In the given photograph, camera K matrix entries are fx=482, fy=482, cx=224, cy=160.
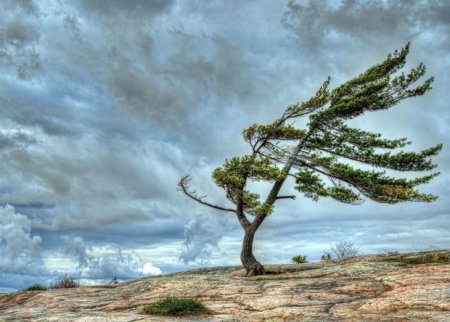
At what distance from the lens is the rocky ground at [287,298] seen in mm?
13469

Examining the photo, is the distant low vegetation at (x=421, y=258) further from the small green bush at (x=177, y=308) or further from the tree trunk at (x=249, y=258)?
the small green bush at (x=177, y=308)

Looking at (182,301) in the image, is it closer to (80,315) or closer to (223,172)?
(80,315)

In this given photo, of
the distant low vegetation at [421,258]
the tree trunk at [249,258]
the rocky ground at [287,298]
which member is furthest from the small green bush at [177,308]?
the distant low vegetation at [421,258]

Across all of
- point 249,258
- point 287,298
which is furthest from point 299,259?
point 287,298

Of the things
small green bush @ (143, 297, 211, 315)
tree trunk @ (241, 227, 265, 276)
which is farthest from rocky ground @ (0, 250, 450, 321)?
tree trunk @ (241, 227, 265, 276)

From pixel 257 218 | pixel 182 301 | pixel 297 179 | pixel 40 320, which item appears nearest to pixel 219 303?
pixel 182 301

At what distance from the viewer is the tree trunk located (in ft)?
87.9

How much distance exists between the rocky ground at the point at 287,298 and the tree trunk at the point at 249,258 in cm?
411

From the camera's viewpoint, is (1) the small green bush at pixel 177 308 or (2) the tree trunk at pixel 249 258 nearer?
(1) the small green bush at pixel 177 308

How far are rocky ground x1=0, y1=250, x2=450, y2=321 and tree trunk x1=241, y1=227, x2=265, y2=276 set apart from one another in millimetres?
4111

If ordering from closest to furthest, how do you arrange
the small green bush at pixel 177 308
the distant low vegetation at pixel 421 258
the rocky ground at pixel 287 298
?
1. the rocky ground at pixel 287 298
2. the small green bush at pixel 177 308
3. the distant low vegetation at pixel 421 258

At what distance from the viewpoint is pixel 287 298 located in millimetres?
16031

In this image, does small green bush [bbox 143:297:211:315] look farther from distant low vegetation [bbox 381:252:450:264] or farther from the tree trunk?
distant low vegetation [bbox 381:252:450:264]

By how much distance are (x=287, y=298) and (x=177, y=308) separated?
3692mm
